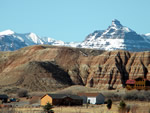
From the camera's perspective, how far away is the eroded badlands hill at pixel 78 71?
164 meters

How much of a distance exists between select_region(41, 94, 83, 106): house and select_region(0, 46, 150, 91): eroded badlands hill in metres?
46.3

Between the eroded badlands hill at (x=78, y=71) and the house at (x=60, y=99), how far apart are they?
46295 mm

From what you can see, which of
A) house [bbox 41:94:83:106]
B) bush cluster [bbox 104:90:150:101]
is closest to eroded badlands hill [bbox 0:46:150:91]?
bush cluster [bbox 104:90:150:101]

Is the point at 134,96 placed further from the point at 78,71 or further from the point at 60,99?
the point at 78,71

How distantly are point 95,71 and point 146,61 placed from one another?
21.4 m

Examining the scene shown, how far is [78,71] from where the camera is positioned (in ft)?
599

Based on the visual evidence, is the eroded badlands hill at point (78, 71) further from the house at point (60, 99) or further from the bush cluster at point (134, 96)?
the house at point (60, 99)

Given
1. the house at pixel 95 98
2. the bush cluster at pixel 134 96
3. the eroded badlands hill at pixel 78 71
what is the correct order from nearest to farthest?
the house at pixel 95 98 → the bush cluster at pixel 134 96 → the eroded badlands hill at pixel 78 71

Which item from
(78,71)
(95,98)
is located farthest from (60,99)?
(78,71)

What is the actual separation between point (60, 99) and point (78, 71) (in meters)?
74.8

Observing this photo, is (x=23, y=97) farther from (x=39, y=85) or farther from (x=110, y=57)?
(x=110, y=57)

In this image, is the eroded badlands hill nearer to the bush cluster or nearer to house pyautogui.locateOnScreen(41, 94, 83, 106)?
the bush cluster

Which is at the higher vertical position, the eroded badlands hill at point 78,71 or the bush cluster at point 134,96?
the eroded badlands hill at point 78,71

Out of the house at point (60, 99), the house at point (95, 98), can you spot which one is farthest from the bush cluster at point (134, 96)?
the house at point (60, 99)
